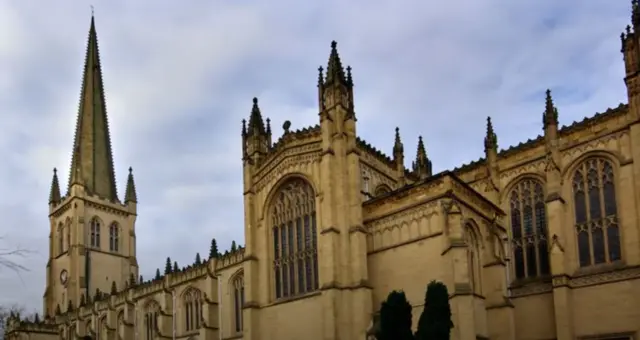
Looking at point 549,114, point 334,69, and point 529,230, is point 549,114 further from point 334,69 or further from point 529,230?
point 334,69

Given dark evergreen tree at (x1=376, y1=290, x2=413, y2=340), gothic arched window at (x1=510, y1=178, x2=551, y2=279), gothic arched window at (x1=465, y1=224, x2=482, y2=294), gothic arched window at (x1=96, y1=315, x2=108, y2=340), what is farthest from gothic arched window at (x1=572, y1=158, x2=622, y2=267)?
gothic arched window at (x1=96, y1=315, x2=108, y2=340)

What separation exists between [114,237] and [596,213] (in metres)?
61.6

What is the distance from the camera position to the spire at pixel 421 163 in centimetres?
4897

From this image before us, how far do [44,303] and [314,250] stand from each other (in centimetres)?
5440

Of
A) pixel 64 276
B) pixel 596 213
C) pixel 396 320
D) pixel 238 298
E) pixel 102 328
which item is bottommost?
pixel 396 320

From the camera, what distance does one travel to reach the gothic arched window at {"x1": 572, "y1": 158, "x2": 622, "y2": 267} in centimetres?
3544

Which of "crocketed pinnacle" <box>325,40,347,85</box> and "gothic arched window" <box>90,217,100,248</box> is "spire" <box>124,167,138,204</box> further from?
"crocketed pinnacle" <box>325,40,347,85</box>

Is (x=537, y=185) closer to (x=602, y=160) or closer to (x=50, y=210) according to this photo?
(x=602, y=160)

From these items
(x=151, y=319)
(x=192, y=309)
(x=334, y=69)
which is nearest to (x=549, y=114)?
(x=334, y=69)

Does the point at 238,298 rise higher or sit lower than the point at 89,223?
lower

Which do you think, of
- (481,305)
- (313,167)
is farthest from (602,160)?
(313,167)

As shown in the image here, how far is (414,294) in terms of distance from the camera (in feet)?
116

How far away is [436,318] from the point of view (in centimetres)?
2381

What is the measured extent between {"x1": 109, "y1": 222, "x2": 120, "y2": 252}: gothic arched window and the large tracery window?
154ft
